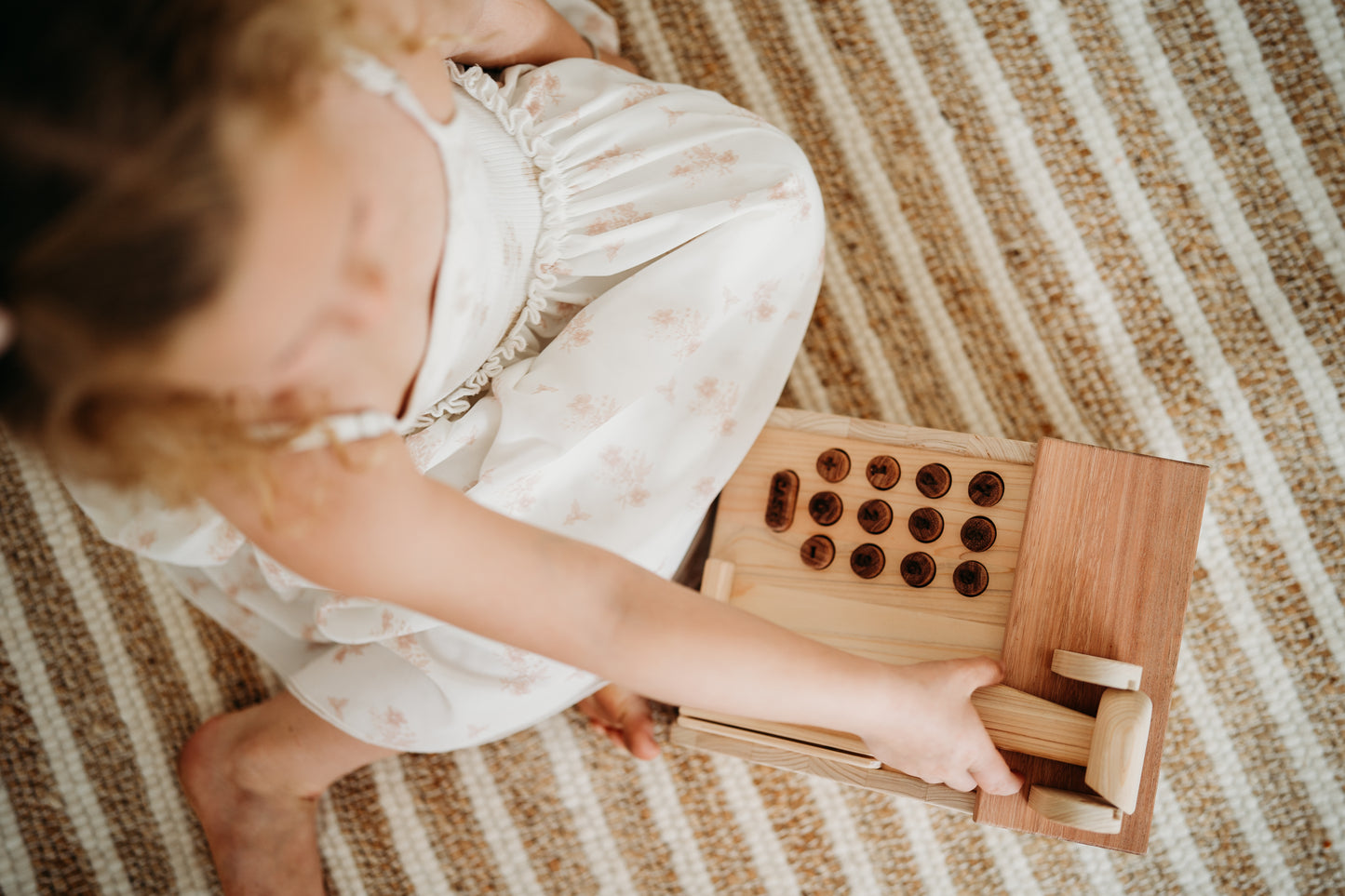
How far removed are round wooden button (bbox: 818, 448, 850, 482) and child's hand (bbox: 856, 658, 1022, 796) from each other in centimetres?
16

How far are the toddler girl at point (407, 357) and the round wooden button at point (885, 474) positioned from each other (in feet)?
0.32

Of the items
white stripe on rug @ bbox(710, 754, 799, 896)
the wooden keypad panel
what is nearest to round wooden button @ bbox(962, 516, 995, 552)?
the wooden keypad panel

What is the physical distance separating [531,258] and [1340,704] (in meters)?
0.85

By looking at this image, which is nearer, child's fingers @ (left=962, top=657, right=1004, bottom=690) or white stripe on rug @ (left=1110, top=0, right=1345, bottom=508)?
child's fingers @ (left=962, top=657, right=1004, bottom=690)

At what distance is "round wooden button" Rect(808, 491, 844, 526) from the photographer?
25.4 inches

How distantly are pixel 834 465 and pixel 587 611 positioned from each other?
249mm

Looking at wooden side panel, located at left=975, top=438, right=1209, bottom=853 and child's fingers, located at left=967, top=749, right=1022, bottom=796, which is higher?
wooden side panel, located at left=975, top=438, right=1209, bottom=853

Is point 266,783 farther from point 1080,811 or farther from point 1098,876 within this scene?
point 1098,876

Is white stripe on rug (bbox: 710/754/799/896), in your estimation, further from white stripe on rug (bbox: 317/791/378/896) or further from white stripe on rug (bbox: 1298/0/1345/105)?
white stripe on rug (bbox: 1298/0/1345/105)

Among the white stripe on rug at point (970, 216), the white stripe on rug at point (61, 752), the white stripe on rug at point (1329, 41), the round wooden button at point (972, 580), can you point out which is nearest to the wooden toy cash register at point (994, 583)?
the round wooden button at point (972, 580)

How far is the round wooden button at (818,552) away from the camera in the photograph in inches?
25.2

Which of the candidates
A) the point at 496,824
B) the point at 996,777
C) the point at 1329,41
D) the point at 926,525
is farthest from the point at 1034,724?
the point at 1329,41

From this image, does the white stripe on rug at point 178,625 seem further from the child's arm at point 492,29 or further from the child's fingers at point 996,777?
the child's fingers at point 996,777

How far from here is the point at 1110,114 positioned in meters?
0.84
